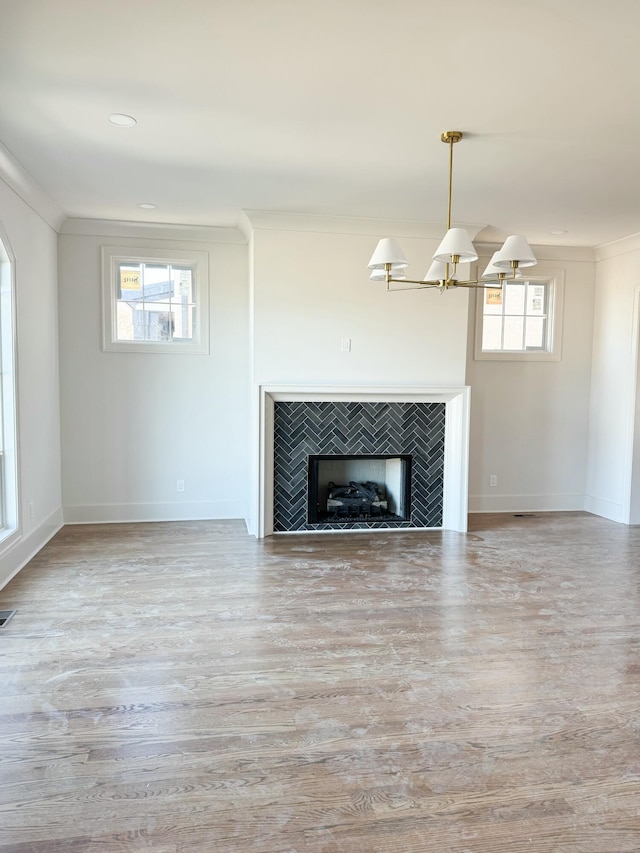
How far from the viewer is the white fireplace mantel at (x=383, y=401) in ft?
15.5

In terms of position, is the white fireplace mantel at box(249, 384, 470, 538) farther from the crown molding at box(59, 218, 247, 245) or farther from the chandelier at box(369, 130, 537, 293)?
the chandelier at box(369, 130, 537, 293)

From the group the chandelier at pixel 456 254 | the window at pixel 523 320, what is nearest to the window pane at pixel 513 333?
the window at pixel 523 320

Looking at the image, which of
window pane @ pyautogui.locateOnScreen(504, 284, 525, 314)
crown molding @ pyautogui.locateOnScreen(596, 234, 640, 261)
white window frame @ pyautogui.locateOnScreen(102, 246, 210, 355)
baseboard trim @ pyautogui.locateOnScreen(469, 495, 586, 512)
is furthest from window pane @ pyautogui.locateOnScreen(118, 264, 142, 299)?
crown molding @ pyautogui.locateOnScreen(596, 234, 640, 261)

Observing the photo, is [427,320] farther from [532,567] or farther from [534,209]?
[532,567]

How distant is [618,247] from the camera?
5.44 metres

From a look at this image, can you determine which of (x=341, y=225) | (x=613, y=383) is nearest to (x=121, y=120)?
(x=341, y=225)

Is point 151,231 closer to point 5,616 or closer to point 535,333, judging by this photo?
point 5,616

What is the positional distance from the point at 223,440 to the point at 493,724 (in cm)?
368

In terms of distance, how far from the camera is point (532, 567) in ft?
13.6

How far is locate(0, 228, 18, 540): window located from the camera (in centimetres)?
376

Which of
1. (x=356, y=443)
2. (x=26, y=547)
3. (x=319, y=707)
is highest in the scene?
(x=356, y=443)

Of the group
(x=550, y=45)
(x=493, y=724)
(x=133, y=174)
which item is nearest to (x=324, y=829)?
(x=493, y=724)

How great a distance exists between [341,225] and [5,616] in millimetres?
3741

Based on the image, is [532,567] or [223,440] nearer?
[532,567]
